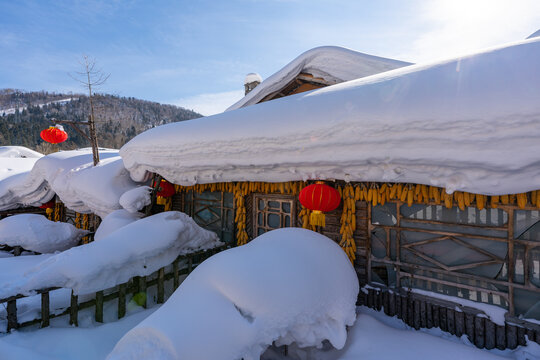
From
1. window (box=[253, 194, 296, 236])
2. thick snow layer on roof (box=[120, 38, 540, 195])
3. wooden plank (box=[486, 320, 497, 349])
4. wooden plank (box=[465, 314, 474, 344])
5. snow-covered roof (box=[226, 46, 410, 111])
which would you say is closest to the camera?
thick snow layer on roof (box=[120, 38, 540, 195])

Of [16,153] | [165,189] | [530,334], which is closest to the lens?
[530,334]

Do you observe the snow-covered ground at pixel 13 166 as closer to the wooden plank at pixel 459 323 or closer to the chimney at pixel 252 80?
the chimney at pixel 252 80

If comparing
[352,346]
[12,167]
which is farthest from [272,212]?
[12,167]

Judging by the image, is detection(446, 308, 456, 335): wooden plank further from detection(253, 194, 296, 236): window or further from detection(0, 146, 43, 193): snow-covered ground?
detection(0, 146, 43, 193): snow-covered ground

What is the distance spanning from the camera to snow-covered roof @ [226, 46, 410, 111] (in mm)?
5988

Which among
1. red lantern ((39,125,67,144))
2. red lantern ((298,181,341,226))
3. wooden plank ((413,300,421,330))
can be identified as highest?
red lantern ((39,125,67,144))

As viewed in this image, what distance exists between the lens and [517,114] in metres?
2.62

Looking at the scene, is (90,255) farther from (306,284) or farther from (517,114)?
(517,114)

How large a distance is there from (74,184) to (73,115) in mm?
75522

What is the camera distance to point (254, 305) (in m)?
2.61

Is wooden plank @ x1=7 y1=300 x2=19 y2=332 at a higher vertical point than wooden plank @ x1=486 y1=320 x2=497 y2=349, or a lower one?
higher

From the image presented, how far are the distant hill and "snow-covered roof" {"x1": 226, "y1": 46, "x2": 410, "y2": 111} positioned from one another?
150 feet

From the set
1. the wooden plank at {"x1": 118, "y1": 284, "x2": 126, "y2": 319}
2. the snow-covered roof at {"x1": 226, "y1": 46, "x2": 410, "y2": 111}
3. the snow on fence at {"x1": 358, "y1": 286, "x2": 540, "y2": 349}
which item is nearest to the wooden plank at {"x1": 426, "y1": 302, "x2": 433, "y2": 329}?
the snow on fence at {"x1": 358, "y1": 286, "x2": 540, "y2": 349}

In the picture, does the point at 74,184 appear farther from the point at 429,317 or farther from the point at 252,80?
the point at 429,317
